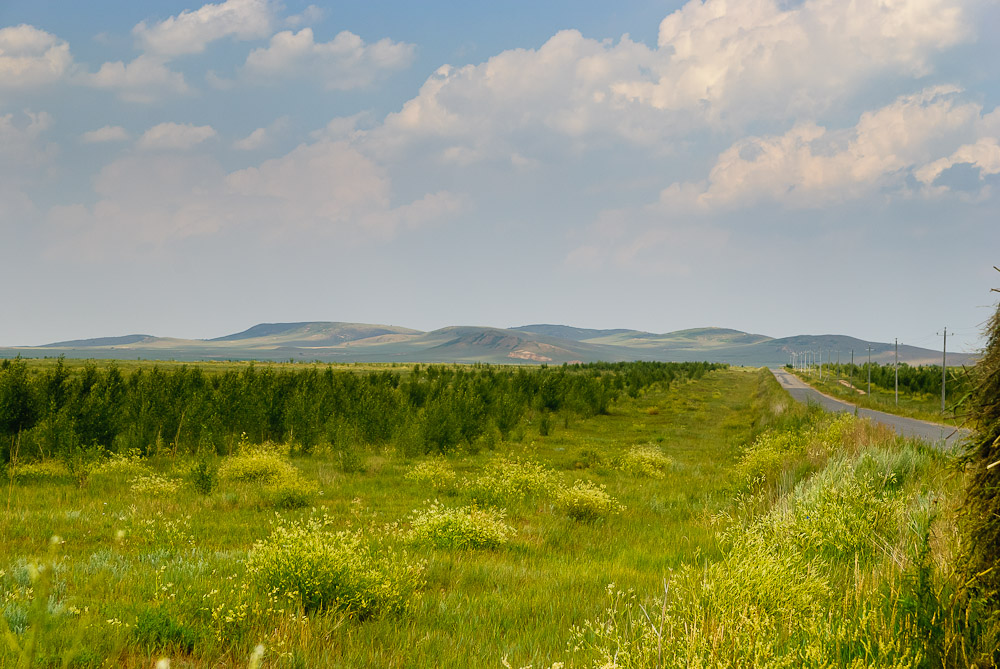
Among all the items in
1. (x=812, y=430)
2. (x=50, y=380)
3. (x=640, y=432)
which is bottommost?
(x=640, y=432)

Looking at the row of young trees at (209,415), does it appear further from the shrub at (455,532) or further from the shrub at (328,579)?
the shrub at (328,579)

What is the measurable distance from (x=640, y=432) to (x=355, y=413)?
14.5 meters

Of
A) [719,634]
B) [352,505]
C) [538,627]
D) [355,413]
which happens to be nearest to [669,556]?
[538,627]

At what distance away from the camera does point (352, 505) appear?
13.1 m

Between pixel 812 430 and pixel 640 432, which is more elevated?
pixel 812 430

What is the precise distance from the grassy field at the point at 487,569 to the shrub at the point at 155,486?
0.17ft

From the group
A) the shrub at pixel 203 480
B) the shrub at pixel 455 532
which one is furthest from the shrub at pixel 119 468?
the shrub at pixel 455 532

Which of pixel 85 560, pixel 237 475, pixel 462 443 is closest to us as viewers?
pixel 85 560

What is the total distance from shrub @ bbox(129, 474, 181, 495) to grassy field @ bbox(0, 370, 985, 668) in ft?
0.17

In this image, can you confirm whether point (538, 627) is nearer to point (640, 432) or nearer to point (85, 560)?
point (85, 560)

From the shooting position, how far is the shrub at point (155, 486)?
43.8 feet

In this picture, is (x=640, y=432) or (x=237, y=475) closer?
(x=237, y=475)

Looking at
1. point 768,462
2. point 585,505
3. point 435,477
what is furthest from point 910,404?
point 585,505

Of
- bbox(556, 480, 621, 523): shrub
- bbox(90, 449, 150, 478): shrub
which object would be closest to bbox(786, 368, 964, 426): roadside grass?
bbox(556, 480, 621, 523): shrub
